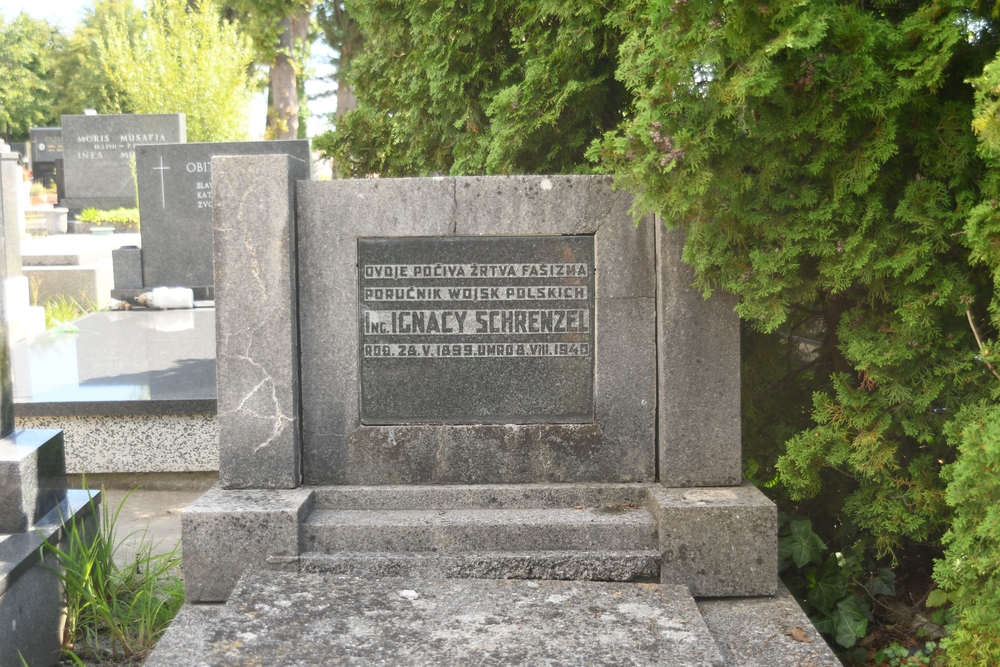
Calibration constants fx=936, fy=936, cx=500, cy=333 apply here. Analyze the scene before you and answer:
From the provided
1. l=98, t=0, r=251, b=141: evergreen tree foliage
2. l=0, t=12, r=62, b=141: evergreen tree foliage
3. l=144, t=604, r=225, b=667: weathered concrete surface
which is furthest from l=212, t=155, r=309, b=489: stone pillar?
l=0, t=12, r=62, b=141: evergreen tree foliage

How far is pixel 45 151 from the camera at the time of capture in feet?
99.7

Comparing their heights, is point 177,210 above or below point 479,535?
above

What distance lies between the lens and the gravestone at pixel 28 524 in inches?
120

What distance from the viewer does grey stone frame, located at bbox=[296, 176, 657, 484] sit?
3.42m

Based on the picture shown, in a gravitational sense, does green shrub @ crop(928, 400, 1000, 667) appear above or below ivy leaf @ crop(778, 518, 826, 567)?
above

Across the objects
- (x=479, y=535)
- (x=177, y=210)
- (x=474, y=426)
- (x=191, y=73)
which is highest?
(x=191, y=73)

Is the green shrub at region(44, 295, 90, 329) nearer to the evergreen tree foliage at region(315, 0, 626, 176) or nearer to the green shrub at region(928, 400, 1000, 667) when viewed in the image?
the evergreen tree foliage at region(315, 0, 626, 176)

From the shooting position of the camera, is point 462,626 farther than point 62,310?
No

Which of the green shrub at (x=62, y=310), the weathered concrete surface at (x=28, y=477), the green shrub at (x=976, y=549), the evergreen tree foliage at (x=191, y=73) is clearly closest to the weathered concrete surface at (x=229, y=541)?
the weathered concrete surface at (x=28, y=477)

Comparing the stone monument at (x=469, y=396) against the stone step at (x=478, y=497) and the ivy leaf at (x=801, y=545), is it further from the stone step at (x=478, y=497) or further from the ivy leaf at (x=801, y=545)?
the ivy leaf at (x=801, y=545)

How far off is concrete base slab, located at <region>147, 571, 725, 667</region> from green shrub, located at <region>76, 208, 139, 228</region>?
55.8 feet

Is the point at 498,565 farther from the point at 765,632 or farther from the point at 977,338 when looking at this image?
the point at 977,338

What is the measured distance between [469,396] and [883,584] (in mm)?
1654

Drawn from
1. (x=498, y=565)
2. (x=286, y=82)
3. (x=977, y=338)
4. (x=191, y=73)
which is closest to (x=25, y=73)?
(x=191, y=73)
